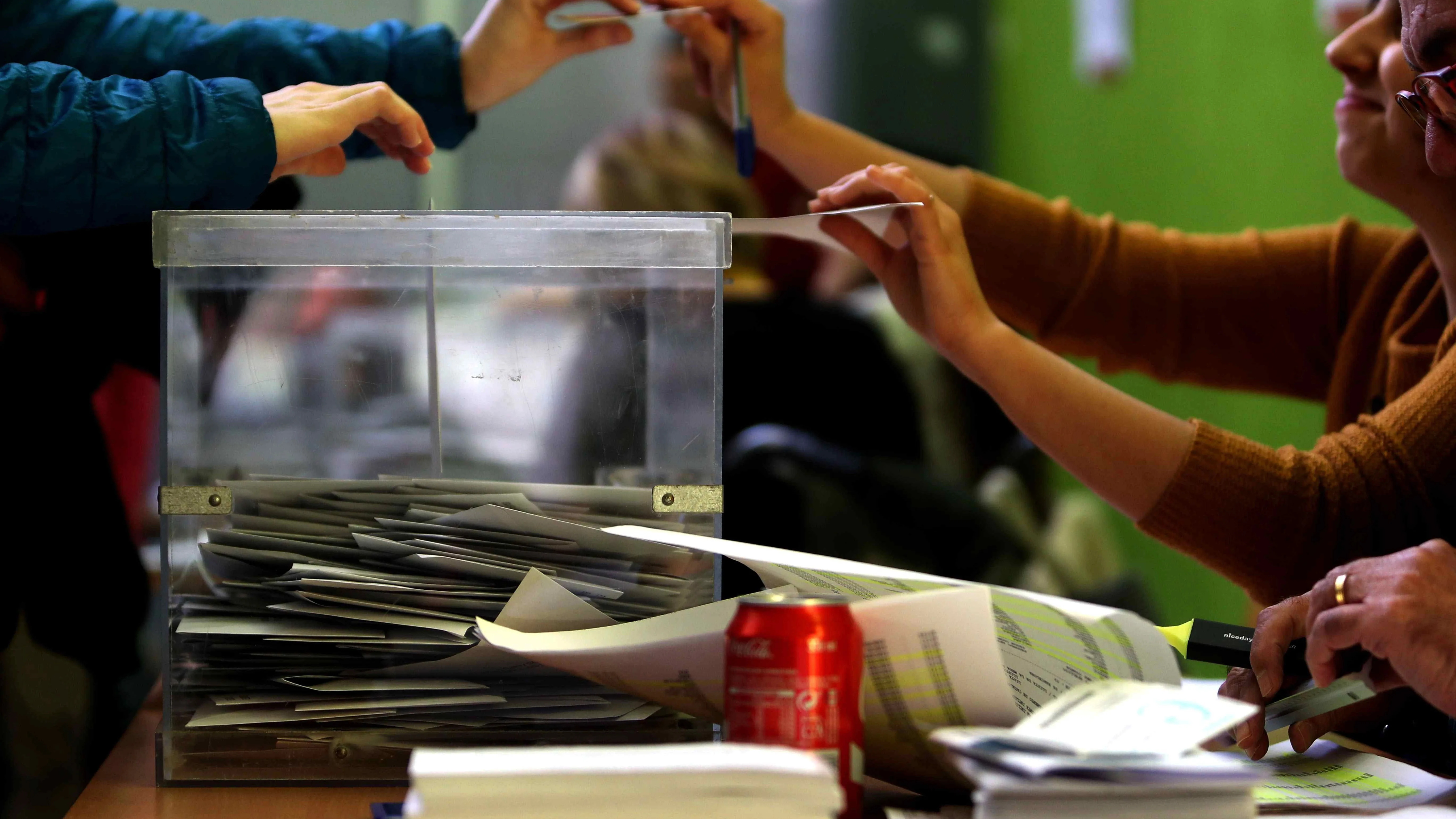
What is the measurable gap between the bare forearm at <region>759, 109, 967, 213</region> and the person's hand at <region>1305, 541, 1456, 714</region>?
65cm

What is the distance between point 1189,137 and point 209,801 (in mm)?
3153

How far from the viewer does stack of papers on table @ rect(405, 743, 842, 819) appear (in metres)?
0.53

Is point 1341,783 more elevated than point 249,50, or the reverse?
point 249,50

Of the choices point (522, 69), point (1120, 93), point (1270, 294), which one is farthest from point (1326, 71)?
point (522, 69)

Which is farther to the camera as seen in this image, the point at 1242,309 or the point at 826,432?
the point at 826,432

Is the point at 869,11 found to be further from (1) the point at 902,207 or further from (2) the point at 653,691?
(2) the point at 653,691

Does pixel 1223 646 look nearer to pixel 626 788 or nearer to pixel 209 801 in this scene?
pixel 626 788

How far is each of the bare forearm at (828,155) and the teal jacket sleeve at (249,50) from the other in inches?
12.9

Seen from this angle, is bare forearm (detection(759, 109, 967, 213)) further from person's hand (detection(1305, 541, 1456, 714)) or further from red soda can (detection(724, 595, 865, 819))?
red soda can (detection(724, 595, 865, 819))

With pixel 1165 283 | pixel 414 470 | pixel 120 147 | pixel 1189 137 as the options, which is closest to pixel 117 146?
pixel 120 147

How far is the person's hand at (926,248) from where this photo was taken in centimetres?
93

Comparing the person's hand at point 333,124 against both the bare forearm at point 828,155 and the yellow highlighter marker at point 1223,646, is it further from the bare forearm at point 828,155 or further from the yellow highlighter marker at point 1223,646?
the yellow highlighter marker at point 1223,646

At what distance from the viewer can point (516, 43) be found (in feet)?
3.80

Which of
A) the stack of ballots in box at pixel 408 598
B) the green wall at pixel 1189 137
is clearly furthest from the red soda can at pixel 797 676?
the green wall at pixel 1189 137
